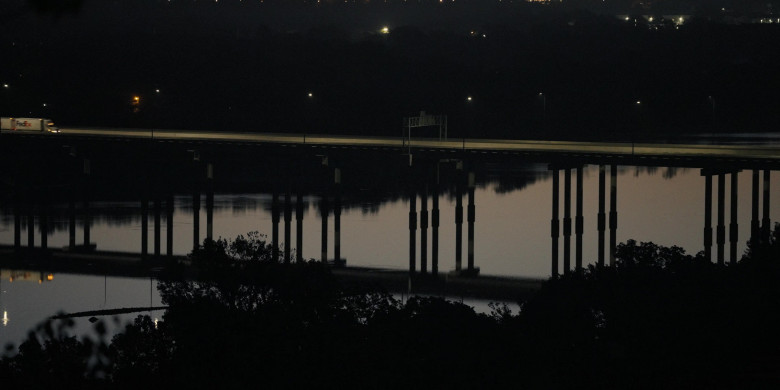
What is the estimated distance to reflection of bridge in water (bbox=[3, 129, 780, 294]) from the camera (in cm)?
6525

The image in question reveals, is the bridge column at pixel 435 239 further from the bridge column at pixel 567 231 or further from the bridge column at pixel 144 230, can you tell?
the bridge column at pixel 144 230

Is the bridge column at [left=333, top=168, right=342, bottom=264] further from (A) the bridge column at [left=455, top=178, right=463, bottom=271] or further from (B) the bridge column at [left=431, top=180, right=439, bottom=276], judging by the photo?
(A) the bridge column at [left=455, top=178, right=463, bottom=271]

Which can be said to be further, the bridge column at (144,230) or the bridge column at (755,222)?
the bridge column at (144,230)

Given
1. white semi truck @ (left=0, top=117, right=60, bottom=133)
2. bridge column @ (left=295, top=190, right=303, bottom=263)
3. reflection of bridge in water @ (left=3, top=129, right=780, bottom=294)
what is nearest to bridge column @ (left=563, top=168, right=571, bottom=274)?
reflection of bridge in water @ (left=3, top=129, right=780, bottom=294)

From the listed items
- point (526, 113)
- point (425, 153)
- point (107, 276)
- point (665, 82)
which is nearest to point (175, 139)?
point (425, 153)

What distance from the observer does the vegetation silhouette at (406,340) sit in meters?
31.0

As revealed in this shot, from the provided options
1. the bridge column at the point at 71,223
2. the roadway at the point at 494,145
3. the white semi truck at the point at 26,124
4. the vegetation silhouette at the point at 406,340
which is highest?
the white semi truck at the point at 26,124

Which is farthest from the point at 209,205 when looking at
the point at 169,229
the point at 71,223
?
the point at 71,223

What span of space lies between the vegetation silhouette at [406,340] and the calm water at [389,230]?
40.8 ft

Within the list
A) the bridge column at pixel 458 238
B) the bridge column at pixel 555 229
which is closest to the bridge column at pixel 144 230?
the bridge column at pixel 458 238

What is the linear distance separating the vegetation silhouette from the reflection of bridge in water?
16102 millimetres

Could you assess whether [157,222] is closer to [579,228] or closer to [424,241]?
[424,241]

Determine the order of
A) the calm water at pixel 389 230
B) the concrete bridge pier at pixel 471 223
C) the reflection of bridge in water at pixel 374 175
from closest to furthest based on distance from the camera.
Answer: the calm water at pixel 389 230 → the concrete bridge pier at pixel 471 223 → the reflection of bridge in water at pixel 374 175

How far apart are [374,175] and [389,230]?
21.8 m
